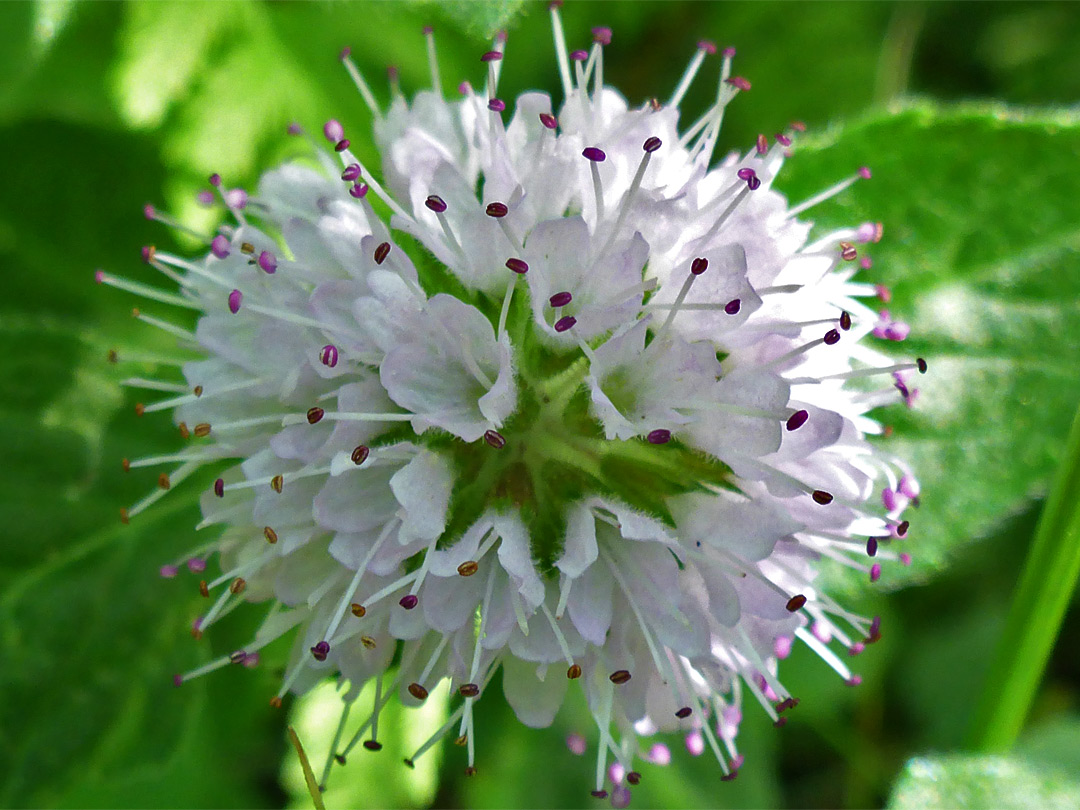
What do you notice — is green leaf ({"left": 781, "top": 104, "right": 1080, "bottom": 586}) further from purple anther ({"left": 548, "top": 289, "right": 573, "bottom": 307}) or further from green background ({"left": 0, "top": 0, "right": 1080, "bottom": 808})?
purple anther ({"left": 548, "top": 289, "right": 573, "bottom": 307})

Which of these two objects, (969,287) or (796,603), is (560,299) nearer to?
(796,603)

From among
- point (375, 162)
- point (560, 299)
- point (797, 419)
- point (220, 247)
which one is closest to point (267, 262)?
point (220, 247)

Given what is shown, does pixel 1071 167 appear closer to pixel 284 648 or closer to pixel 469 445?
pixel 469 445

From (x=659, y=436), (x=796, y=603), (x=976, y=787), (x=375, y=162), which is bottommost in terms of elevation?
(x=976, y=787)

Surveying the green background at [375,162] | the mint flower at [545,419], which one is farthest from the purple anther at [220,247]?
the green background at [375,162]

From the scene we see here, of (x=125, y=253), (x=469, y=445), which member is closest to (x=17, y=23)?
(x=125, y=253)

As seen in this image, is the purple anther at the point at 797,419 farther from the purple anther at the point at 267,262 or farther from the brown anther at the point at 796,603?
the purple anther at the point at 267,262
